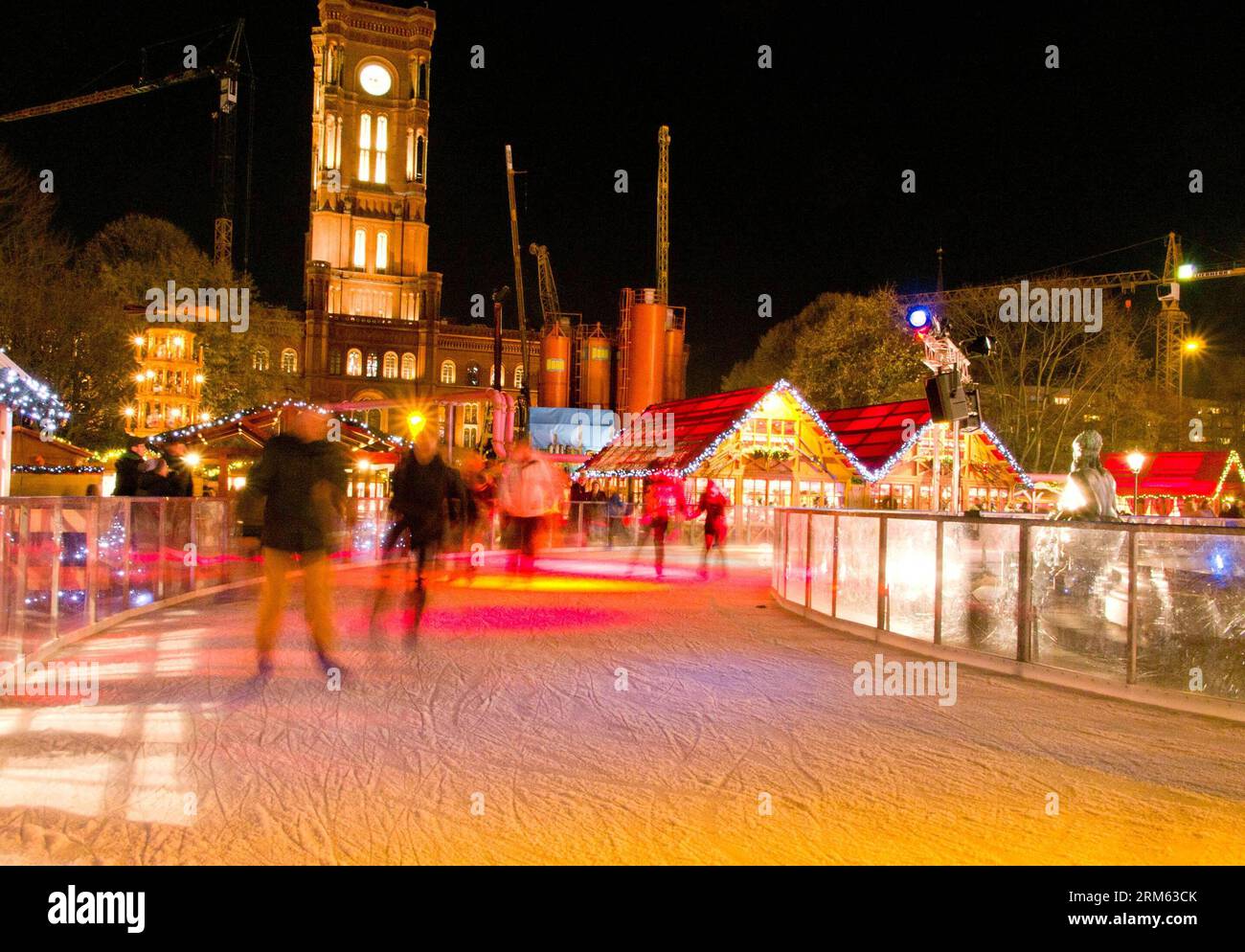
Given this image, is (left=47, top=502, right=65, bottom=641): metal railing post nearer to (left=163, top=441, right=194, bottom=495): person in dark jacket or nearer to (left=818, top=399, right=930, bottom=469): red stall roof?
(left=163, top=441, right=194, bottom=495): person in dark jacket

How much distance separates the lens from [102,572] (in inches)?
401

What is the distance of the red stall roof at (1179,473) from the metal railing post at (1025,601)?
35412 millimetres

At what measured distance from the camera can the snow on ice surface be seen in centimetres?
422

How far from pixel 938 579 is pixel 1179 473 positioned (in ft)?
134

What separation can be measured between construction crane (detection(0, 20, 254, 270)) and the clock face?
12464 millimetres

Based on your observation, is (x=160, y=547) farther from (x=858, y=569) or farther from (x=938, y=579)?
(x=938, y=579)

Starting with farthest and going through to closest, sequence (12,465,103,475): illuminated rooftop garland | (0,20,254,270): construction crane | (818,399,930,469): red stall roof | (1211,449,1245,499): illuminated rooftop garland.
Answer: (0,20,254,270): construction crane → (1211,449,1245,499): illuminated rooftop garland → (818,399,930,469): red stall roof → (12,465,103,475): illuminated rooftop garland

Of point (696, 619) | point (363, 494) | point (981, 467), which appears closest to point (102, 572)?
point (696, 619)

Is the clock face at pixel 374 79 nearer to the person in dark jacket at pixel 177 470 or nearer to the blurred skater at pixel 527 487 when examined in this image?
the person in dark jacket at pixel 177 470

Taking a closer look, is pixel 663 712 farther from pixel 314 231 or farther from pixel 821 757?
pixel 314 231

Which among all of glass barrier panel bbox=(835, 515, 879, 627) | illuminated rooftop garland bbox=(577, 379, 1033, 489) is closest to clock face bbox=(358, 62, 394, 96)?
illuminated rooftop garland bbox=(577, 379, 1033, 489)

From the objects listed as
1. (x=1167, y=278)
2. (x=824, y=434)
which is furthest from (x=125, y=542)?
(x=1167, y=278)

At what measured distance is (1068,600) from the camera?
8477mm
